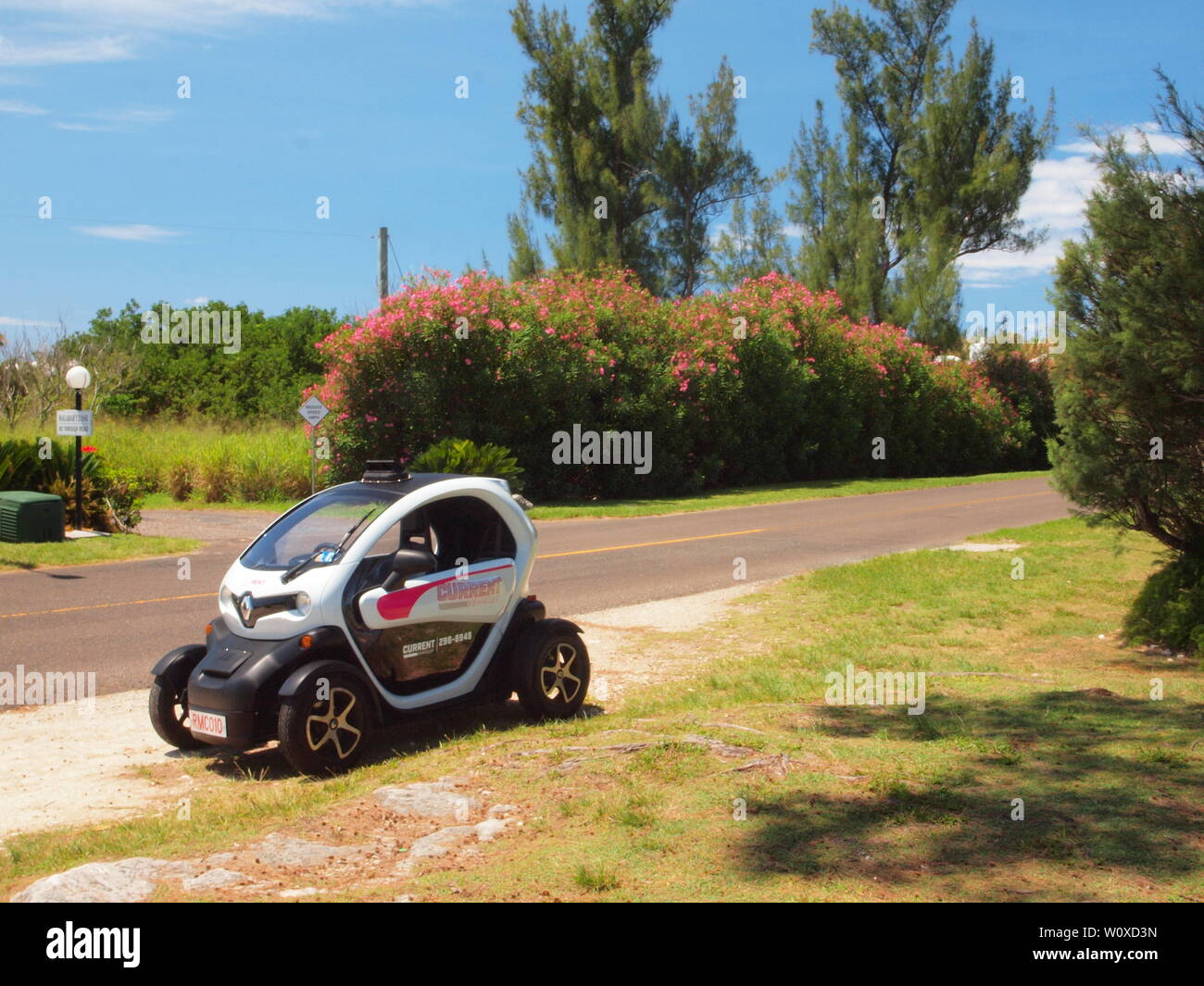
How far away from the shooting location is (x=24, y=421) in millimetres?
32406

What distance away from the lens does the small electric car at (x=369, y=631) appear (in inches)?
248

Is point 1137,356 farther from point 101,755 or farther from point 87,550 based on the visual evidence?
point 87,550

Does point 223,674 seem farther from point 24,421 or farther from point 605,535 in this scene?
point 24,421

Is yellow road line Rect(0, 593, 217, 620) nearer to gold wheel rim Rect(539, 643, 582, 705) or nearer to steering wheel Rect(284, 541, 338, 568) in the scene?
steering wheel Rect(284, 541, 338, 568)

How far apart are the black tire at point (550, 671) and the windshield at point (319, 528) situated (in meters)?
1.32

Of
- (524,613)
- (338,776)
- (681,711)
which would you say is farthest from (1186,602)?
(338,776)

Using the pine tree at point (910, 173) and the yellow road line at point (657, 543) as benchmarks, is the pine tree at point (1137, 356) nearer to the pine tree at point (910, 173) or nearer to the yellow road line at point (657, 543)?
the yellow road line at point (657, 543)

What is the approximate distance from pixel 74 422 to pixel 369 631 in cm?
1373

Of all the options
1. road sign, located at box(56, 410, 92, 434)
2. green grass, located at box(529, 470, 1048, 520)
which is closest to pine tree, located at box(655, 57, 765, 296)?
green grass, located at box(529, 470, 1048, 520)

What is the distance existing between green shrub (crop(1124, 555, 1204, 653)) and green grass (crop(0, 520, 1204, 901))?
2.61ft

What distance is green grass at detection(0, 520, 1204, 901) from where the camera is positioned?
4.08m
